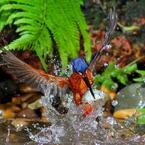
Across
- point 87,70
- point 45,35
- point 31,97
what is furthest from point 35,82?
point 31,97

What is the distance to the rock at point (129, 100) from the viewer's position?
17.2ft

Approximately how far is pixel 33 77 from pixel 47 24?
4.55 ft

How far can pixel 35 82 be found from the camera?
4145 mm

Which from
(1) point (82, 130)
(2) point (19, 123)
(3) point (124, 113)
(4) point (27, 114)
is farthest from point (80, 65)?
(4) point (27, 114)

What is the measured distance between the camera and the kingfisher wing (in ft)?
13.2

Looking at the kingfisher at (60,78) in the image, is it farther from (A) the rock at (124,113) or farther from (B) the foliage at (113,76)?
(B) the foliage at (113,76)

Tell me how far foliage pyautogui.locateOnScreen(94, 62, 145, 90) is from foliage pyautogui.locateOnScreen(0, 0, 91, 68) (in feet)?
1.20

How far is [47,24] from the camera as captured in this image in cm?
539

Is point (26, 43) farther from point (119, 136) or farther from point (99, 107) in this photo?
point (119, 136)

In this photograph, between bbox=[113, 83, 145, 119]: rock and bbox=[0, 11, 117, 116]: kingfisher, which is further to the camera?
bbox=[113, 83, 145, 119]: rock

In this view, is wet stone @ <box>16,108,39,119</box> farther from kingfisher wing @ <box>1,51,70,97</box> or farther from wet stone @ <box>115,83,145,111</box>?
kingfisher wing @ <box>1,51,70,97</box>

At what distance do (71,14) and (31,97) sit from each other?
3.37 feet

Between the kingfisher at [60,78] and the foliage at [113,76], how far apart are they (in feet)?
4.03

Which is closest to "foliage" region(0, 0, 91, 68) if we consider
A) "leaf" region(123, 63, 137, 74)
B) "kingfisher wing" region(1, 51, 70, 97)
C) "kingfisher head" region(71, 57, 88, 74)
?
"leaf" region(123, 63, 137, 74)
